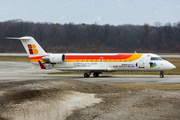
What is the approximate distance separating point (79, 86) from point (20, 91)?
162 inches

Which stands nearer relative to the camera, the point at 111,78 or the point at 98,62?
the point at 111,78

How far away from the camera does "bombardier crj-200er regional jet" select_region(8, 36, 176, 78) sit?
3316cm

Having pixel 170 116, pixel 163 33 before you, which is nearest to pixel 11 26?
pixel 163 33

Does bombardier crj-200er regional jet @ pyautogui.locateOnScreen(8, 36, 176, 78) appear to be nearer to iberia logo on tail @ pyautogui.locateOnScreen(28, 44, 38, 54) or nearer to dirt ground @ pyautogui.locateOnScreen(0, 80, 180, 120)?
iberia logo on tail @ pyautogui.locateOnScreen(28, 44, 38, 54)

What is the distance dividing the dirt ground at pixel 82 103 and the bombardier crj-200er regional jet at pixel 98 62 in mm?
13403

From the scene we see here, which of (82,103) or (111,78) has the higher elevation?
(82,103)

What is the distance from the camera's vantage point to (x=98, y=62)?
34.8m

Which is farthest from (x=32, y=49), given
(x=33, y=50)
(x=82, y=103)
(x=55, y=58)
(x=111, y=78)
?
(x=82, y=103)

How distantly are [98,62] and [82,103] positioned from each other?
19.5 meters

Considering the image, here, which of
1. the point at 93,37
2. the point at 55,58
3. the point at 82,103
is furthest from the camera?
the point at 93,37

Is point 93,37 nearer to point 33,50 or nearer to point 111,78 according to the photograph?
point 33,50

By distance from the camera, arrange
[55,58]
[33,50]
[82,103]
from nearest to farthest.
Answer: [82,103], [55,58], [33,50]

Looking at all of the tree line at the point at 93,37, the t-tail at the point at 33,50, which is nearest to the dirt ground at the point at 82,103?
the t-tail at the point at 33,50

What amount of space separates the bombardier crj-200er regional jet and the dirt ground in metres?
13.4
